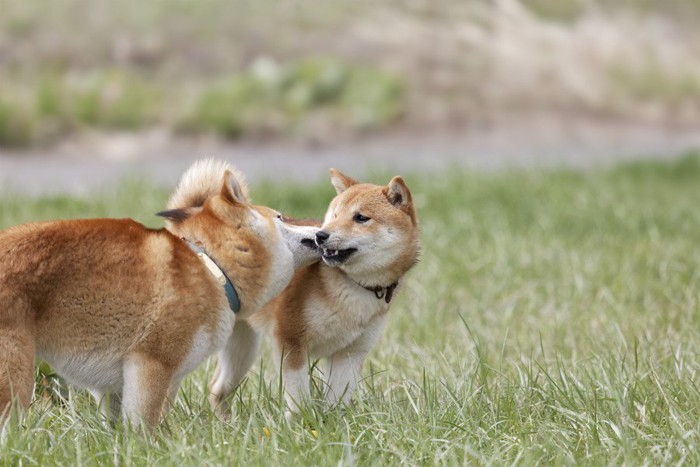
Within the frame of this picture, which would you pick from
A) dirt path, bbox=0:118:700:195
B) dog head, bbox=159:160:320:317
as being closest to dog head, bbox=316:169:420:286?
dog head, bbox=159:160:320:317

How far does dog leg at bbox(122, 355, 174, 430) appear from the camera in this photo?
12.0ft

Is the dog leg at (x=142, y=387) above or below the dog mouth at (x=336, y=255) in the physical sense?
below

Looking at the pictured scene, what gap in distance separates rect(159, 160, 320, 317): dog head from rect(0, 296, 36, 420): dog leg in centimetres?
75

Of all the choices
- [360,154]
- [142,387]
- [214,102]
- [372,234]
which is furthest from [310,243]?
[214,102]

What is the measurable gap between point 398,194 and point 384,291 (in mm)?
Answer: 401

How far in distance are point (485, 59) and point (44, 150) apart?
6.45 metres

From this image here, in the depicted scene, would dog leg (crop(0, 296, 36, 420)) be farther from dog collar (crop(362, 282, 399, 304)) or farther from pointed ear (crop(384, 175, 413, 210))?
pointed ear (crop(384, 175, 413, 210))

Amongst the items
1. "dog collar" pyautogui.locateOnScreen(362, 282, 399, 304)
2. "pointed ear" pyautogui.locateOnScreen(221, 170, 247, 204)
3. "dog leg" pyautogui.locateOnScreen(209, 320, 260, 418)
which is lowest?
"dog leg" pyautogui.locateOnScreen(209, 320, 260, 418)

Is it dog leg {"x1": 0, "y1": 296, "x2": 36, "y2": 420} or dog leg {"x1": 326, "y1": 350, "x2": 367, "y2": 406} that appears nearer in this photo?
dog leg {"x1": 0, "y1": 296, "x2": 36, "y2": 420}

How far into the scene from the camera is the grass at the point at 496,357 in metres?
3.66

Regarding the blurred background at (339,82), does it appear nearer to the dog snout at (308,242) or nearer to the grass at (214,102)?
the grass at (214,102)

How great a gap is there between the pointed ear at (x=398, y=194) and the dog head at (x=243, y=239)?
474 mm

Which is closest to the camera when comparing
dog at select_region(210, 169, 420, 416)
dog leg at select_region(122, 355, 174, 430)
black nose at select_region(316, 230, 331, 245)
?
dog leg at select_region(122, 355, 174, 430)

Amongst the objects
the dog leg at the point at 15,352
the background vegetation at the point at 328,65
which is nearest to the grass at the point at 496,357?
the dog leg at the point at 15,352
